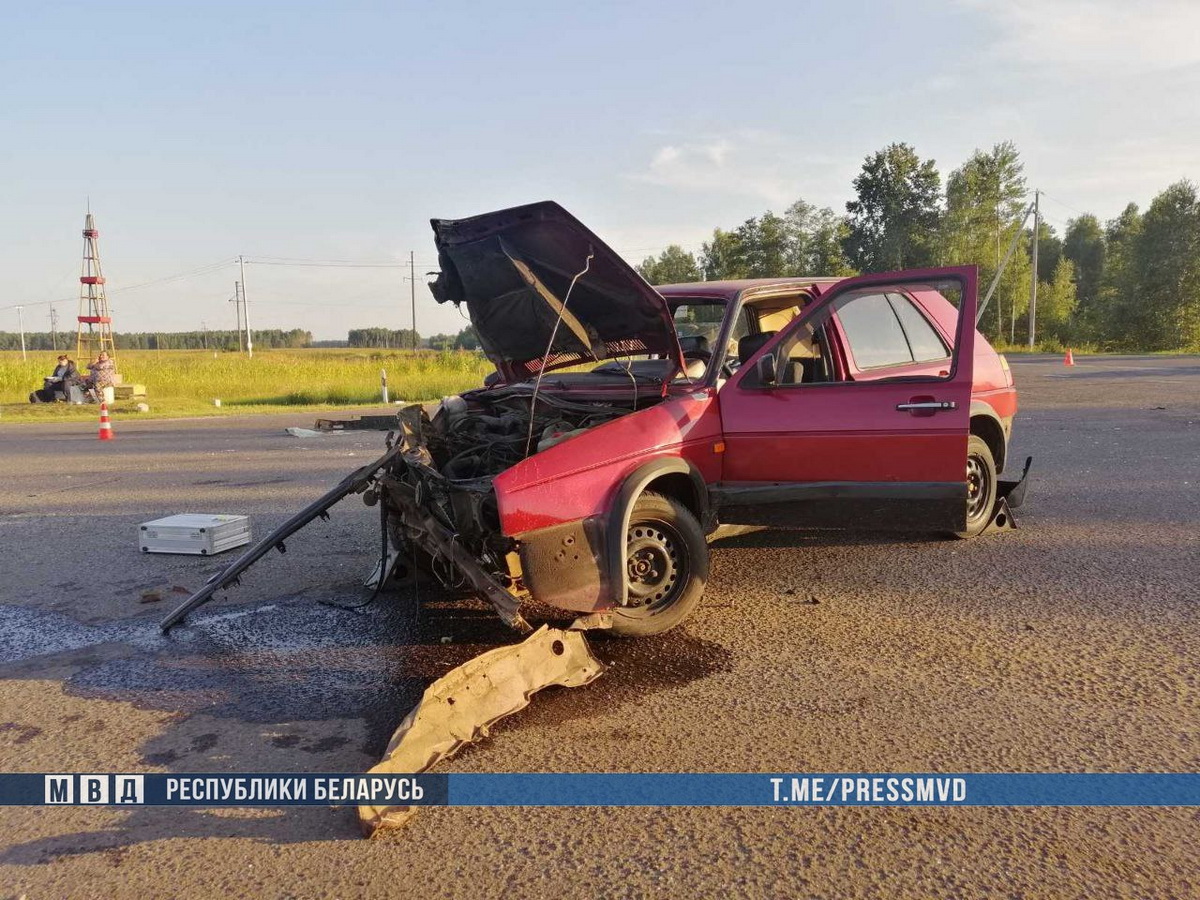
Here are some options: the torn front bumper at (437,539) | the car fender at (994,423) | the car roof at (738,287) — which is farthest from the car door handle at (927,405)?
the torn front bumper at (437,539)

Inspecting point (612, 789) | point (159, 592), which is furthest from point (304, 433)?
point (612, 789)

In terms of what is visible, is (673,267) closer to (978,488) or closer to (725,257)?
(725,257)

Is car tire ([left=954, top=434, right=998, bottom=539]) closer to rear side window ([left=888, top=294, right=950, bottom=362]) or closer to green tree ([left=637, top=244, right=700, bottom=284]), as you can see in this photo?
rear side window ([left=888, top=294, right=950, bottom=362])

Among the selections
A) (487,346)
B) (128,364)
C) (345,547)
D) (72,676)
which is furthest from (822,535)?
(128,364)

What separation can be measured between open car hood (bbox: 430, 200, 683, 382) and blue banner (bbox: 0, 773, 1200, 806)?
7.82ft

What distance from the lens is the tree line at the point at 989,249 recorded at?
160 ft

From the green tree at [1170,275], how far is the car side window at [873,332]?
53.7 metres

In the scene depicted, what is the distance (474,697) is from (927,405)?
2.95m

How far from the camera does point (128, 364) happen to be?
1176 inches

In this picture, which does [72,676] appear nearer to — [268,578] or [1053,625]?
[268,578]

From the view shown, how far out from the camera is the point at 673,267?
67.6 m

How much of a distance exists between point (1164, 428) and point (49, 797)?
1357 centimetres

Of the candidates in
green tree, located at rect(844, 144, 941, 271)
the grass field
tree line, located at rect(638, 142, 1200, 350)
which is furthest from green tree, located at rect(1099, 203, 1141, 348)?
the grass field

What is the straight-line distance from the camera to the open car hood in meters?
4.38
